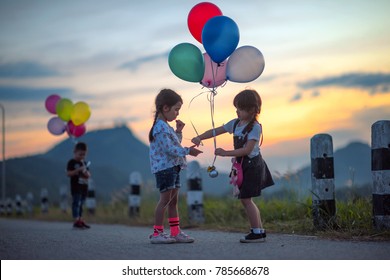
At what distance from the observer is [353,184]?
8.38 meters

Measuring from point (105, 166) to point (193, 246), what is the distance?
157 ft

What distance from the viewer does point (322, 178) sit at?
6961 millimetres

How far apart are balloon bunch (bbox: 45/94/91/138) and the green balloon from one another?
5.38 metres

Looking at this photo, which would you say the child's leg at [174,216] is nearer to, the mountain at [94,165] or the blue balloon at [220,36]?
the blue balloon at [220,36]

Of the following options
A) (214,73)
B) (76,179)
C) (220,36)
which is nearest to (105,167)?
(76,179)

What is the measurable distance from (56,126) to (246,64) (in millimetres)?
6709

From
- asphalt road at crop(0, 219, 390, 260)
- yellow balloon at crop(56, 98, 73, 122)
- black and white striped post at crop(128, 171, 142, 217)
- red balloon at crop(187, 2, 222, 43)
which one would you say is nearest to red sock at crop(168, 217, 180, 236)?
asphalt road at crop(0, 219, 390, 260)

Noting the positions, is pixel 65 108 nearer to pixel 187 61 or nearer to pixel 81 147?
pixel 81 147

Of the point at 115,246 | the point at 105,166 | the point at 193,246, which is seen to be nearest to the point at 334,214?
the point at 193,246

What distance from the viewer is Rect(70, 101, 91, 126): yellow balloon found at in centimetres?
1174

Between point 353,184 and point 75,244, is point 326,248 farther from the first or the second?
point 353,184

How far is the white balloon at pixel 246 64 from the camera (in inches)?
261

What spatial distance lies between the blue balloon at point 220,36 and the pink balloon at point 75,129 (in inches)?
240

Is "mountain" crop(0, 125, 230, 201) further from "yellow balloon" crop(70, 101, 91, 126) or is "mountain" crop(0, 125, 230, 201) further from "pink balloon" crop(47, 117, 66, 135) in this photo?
"yellow balloon" crop(70, 101, 91, 126)
